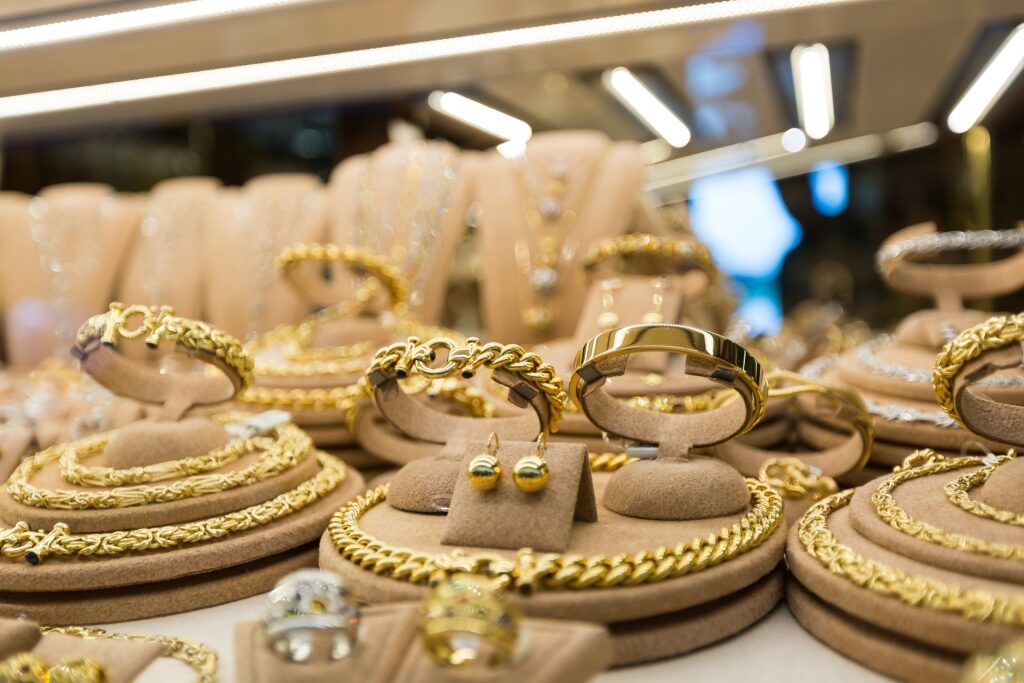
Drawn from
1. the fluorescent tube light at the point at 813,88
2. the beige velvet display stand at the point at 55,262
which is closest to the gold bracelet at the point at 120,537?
the beige velvet display stand at the point at 55,262

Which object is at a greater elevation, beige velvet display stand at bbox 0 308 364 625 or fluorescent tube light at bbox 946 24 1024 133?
fluorescent tube light at bbox 946 24 1024 133

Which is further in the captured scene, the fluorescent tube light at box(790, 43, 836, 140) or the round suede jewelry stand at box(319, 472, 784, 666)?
the fluorescent tube light at box(790, 43, 836, 140)

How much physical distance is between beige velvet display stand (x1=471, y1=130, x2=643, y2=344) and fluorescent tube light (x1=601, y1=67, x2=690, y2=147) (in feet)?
0.88

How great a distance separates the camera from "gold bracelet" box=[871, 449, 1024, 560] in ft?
1.60

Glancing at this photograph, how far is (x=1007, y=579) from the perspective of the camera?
18.7 inches

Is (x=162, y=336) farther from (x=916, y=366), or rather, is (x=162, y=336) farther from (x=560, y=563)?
(x=916, y=366)

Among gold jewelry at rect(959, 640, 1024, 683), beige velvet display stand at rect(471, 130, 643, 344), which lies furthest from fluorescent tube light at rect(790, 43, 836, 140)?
gold jewelry at rect(959, 640, 1024, 683)

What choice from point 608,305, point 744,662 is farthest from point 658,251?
point 744,662

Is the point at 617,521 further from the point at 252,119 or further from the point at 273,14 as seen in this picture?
the point at 252,119

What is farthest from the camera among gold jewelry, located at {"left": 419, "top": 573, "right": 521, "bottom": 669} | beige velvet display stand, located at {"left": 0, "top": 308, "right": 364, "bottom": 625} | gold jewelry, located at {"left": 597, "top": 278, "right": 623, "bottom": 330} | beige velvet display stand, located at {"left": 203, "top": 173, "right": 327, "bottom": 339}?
beige velvet display stand, located at {"left": 203, "top": 173, "right": 327, "bottom": 339}

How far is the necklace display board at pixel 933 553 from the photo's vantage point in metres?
0.46

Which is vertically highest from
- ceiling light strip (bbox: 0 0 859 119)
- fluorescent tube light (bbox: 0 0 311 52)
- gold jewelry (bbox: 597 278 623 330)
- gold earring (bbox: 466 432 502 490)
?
fluorescent tube light (bbox: 0 0 311 52)

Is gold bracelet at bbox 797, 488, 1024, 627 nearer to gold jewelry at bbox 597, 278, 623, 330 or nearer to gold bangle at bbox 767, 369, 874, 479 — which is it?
gold bangle at bbox 767, 369, 874, 479

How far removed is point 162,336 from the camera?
2.23 feet
